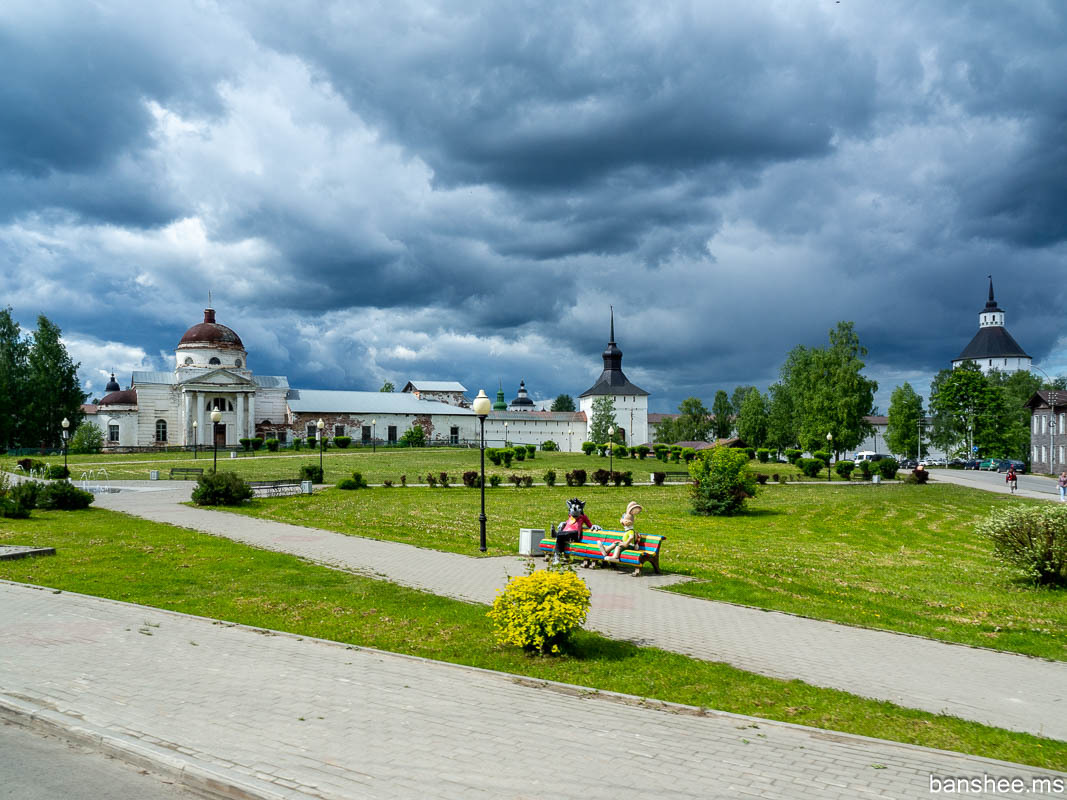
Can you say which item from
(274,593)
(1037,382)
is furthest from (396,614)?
(1037,382)

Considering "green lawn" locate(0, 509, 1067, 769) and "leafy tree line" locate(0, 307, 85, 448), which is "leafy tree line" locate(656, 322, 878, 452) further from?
"leafy tree line" locate(0, 307, 85, 448)

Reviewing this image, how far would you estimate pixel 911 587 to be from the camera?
11.6 m

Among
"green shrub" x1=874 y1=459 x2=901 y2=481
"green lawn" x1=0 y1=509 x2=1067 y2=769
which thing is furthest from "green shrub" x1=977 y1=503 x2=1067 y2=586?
"green shrub" x1=874 y1=459 x2=901 y2=481

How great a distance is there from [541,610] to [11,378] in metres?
75.9

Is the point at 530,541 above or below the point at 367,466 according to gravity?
above

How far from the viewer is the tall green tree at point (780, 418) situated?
263 ft

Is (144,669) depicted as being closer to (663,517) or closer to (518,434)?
(663,517)

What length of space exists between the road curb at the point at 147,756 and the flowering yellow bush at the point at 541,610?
3246 millimetres

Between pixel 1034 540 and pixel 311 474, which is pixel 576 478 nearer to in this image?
pixel 311 474

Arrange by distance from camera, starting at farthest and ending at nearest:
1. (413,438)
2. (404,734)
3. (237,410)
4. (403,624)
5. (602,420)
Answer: (602,420)
(413,438)
(237,410)
(403,624)
(404,734)

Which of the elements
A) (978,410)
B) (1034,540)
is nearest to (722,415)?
(978,410)

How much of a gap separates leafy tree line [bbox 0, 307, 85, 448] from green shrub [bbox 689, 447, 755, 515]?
66847 millimetres

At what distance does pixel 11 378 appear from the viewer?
65.0 meters

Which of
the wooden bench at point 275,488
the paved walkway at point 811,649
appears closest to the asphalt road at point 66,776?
the paved walkway at point 811,649
